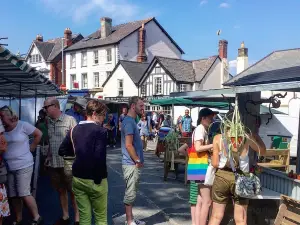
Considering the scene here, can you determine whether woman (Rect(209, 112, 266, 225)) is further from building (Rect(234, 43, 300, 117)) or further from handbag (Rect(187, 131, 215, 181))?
building (Rect(234, 43, 300, 117))

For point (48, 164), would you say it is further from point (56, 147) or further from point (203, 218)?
point (203, 218)

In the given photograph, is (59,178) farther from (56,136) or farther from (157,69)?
(157,69)

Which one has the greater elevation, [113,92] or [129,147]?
[113,92]

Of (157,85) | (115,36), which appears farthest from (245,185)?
(115,36)

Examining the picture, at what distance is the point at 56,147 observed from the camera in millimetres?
4633

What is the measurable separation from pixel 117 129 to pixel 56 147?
13.5 metres

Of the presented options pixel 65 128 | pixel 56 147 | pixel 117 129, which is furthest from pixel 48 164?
pixel 117 129

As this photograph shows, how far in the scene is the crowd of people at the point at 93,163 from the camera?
3570 mm

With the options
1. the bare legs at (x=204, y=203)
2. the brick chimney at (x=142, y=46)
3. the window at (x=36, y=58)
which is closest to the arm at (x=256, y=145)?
the bare legs at (x=204, y=203)

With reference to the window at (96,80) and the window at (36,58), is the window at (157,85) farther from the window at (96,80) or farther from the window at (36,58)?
the window at (36,58)

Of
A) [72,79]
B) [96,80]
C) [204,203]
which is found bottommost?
[204,203]

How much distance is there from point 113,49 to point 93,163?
32089 mm

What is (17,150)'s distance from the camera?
4289mm

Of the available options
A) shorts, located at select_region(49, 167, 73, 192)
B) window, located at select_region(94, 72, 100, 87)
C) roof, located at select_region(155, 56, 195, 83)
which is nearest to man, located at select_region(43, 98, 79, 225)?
shorts, located at select_region(49, 167, 73, 192)
